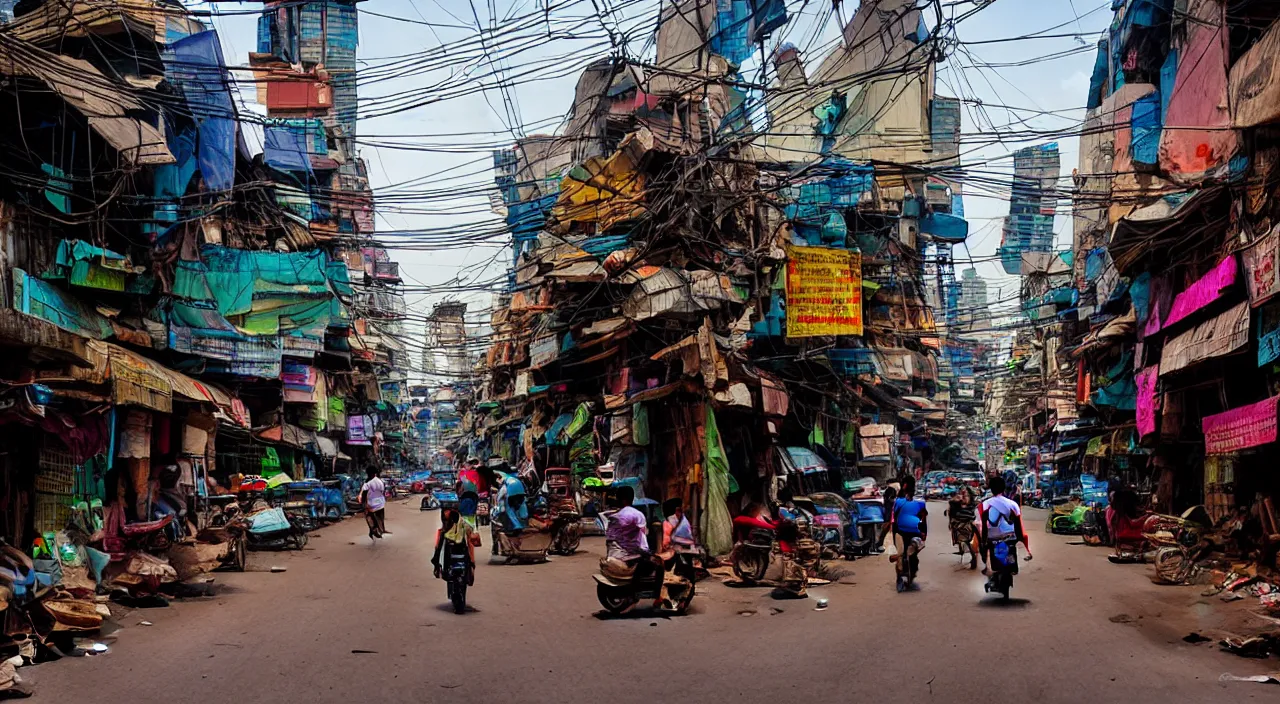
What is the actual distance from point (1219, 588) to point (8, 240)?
1922 cm

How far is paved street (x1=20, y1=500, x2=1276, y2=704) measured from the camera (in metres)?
8.81

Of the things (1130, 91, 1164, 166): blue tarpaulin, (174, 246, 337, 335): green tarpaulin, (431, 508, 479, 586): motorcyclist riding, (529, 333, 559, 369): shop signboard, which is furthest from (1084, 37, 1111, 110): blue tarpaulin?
(431, 508, 479, 586): motorcyclist riding

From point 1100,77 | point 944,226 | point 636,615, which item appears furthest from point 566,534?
point 944,226

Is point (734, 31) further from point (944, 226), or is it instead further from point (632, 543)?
point (632, 543)

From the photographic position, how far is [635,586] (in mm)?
13750

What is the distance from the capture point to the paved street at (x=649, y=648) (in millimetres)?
8812

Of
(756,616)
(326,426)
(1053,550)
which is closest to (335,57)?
(326,426)

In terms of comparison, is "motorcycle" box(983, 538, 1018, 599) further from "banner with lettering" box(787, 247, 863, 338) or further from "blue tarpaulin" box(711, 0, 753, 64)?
"blue tarpaulin" box(711, 0, 753, 64)

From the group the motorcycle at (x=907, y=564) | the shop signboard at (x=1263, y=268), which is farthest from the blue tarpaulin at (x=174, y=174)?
the shop signboard at (x=1263, y=268)

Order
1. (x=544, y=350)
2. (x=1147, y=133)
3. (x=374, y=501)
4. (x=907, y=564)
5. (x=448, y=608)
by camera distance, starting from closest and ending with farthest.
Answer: (x=448, y=608) → (x=907, y=564) → (x=1147, y=133) → (x=374, y=501) → (x=544, y=350)

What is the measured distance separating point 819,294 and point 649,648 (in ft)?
38.3

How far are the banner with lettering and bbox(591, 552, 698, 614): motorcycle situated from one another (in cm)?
815

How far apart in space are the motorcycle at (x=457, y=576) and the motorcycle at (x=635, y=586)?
168 cm

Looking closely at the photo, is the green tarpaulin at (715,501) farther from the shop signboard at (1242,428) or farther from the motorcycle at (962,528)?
the shop signboard at (1242,428)
